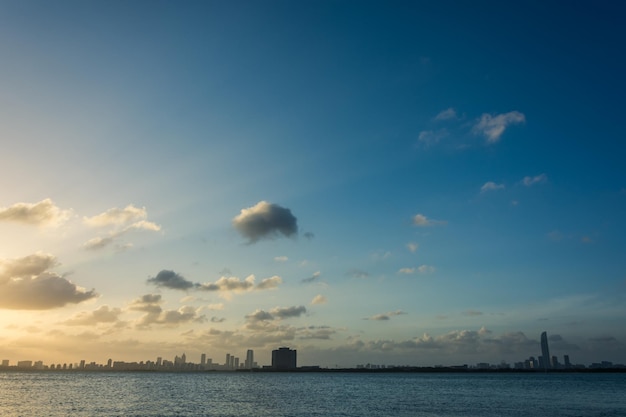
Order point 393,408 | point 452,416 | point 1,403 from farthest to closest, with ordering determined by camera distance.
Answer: point 1,403, point 393,408, point 452,416

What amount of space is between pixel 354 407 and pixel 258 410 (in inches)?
792

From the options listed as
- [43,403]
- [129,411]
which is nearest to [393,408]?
[129,411]

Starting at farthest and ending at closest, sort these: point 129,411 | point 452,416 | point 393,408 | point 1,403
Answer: point 1,403 → point 393,408 → point 129,411 → point 452,416

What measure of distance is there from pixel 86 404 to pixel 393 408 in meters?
62.1

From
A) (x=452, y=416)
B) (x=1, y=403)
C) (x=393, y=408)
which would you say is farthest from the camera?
(x=1, y=403)

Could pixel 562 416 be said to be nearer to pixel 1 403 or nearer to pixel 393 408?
pixel 393 408

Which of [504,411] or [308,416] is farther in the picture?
[504,411]

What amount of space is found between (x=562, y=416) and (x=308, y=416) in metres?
42.0

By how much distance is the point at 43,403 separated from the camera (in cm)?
9712

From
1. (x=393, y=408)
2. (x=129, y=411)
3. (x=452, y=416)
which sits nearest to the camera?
(x=452, y=416)

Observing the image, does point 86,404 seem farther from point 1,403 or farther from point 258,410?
point 258,410

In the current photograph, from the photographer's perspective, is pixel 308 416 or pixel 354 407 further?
pixel 354 407

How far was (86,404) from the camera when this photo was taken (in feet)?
310

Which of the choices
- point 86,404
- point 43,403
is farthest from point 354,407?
point 43,403
